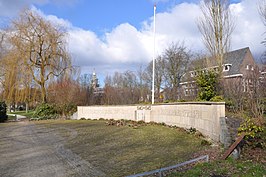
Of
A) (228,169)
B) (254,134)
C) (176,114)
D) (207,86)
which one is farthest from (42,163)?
(207,86)

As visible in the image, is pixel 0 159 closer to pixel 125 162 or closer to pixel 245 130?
pixel 125 162

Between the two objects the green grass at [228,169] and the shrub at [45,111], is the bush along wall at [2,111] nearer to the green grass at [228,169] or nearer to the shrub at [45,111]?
the shrub at [45,111]

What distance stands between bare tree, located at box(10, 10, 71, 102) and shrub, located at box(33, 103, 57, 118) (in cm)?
74

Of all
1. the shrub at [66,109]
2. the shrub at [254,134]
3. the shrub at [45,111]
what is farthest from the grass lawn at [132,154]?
the shrub at [45,111]

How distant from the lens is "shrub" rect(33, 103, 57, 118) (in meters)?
27.2

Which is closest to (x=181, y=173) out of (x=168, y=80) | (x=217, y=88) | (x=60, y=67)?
(x=217, y=88)

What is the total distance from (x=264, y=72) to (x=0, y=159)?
456 inches

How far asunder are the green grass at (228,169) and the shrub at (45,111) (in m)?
23.7

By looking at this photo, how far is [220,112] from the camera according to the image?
30.1 ft

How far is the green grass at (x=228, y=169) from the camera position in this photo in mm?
5268

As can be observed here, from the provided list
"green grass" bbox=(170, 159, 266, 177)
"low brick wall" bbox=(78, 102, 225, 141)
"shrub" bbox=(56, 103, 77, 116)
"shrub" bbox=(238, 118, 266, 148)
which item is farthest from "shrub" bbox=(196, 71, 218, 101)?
"shrub" bbox=(56, 103, 77, 116)

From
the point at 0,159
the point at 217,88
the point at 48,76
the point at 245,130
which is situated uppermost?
the point at 48,76

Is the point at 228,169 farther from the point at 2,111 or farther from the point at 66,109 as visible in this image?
the point at 66,109

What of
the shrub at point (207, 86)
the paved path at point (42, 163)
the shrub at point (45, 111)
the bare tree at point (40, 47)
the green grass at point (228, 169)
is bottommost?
the paved path at point (42, 163)
